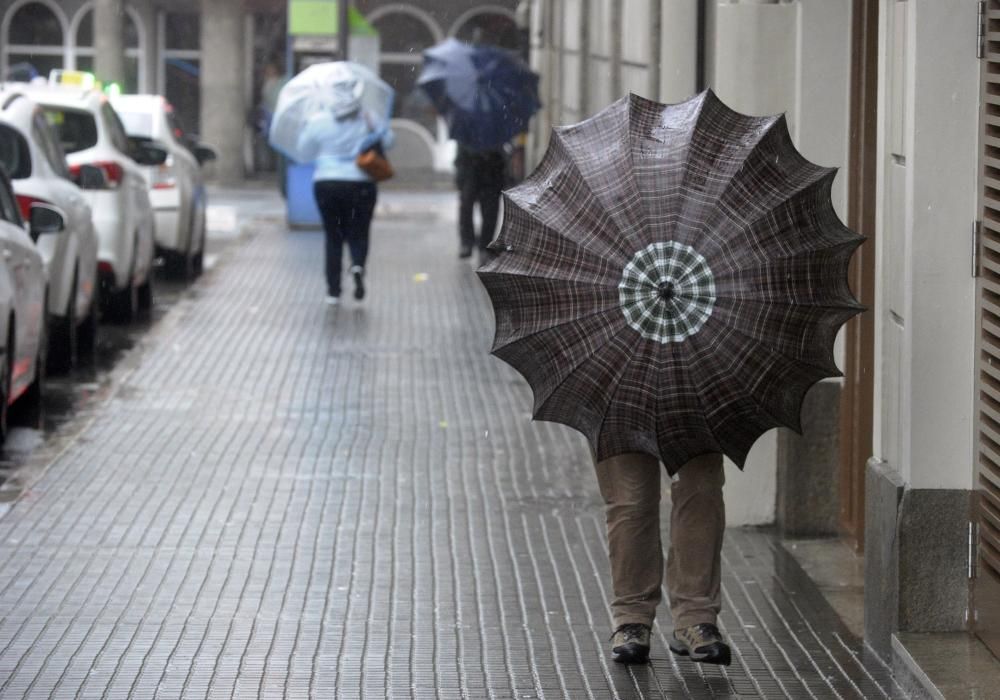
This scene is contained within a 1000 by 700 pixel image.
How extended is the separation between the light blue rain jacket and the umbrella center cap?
1125cm

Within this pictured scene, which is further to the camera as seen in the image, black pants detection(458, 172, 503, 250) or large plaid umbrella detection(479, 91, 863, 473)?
black pants detection(458, 172, 503, 250)

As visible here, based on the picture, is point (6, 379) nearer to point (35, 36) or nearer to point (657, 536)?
point (657, 536)

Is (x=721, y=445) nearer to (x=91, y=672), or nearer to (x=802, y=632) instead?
(x=802, y=632)

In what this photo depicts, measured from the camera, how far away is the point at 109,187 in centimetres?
Answer: 1501

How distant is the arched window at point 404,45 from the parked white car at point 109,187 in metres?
20.8

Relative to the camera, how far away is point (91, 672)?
6207 millimetres

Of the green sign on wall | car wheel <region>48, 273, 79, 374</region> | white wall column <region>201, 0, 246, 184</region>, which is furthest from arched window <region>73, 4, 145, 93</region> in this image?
car wheel <region>48, 273, 79, 374</region>

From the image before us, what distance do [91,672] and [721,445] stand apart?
2.03 metres

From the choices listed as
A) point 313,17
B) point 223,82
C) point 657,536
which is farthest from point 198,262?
point 223,82

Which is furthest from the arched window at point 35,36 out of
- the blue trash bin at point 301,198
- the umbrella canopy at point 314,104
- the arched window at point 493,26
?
the umbrella canopy at point 314,104

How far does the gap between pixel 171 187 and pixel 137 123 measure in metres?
1.04

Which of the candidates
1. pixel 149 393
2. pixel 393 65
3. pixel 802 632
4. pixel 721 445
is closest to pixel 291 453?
pixel 149 393

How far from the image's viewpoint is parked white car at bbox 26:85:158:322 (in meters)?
15.1

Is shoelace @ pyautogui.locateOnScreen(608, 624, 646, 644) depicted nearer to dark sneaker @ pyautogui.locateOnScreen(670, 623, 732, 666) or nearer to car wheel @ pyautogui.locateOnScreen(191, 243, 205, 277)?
dark sneaker @ pyautogui.locateOnScreen(670, 623, 732, 666)
